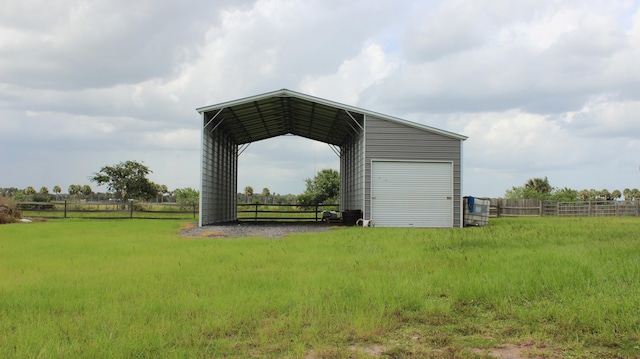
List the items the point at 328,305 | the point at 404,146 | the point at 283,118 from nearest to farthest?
1. the point at 328,305
2. the point at 404,146
3. the point at 283,118

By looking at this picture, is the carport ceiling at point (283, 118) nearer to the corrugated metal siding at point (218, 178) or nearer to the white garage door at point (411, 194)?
the corrugated metal siding at point (218, 178)

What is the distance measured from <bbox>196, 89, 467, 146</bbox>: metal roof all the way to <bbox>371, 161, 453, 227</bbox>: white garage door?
5.31ft

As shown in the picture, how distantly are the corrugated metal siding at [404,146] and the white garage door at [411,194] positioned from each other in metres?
0.21

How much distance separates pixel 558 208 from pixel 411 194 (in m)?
18.7

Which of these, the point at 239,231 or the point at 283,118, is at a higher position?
the point at 283,118

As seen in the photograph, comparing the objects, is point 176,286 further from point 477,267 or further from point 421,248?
point 421,248

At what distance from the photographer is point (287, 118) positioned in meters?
24.6

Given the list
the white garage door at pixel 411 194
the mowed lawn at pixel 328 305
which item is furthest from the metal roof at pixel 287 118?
the mowed lawn at pixel 328 305

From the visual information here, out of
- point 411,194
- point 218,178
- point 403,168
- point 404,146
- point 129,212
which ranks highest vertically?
point 404,146

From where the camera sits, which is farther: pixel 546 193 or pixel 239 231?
pixel 546 193

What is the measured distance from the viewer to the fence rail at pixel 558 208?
107 feet

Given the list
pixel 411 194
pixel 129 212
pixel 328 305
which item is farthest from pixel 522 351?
pixel 129 212

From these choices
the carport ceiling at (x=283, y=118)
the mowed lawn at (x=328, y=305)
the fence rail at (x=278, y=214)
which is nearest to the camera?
the mowed lawn at (x=328, y=305)

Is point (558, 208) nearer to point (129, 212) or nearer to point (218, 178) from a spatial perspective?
point (218, 178)
